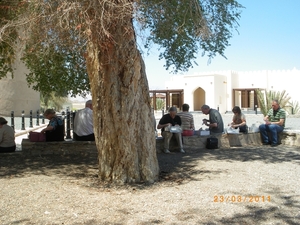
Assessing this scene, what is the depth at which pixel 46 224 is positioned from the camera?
149 inches

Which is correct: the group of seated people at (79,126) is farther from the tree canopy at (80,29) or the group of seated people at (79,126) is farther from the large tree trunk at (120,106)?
the large tree trunk at (120,106)

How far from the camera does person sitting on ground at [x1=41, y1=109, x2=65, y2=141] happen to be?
8.00m

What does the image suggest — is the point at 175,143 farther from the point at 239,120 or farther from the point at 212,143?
the point at 239,120

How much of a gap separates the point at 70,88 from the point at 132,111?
14.6ft

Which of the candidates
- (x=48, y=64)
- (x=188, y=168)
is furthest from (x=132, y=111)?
(x=48, y=64)

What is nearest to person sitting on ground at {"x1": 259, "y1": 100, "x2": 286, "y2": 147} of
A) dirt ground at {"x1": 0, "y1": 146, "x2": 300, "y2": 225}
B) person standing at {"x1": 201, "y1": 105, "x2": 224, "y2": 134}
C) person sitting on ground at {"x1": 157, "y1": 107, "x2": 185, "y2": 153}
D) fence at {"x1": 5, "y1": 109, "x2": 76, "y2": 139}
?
person standing at {"x1": 201, "y1": 105, "x2": 224, "y2": 134}

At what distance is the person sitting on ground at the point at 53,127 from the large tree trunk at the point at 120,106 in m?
2.88

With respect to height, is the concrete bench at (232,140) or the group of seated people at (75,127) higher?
the group of seated people at (75,127)

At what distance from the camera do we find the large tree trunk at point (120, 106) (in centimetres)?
525

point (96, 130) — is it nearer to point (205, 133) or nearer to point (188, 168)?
point (188, 168)

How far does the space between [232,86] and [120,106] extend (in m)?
33.4

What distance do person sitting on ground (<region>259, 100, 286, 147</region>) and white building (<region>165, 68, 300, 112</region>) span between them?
84.0ft

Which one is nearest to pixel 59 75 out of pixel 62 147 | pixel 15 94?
pixel 62 147

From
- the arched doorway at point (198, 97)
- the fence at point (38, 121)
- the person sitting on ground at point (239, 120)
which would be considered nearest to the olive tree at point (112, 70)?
the person sitting on ground at point (239, 120)
